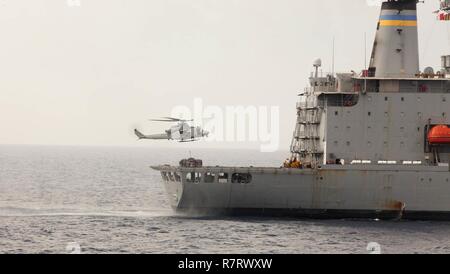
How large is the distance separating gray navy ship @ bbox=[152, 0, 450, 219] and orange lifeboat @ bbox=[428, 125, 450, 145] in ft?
0.15

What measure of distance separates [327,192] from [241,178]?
4022 millimetres

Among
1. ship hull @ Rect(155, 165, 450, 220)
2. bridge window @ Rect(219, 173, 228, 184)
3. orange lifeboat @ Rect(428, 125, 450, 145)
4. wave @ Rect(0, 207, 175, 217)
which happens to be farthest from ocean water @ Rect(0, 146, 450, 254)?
orange lifeboat @ Rect(428, 125, 450, 145)

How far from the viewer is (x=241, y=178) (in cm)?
4300

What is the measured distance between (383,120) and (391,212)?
4.34 meters

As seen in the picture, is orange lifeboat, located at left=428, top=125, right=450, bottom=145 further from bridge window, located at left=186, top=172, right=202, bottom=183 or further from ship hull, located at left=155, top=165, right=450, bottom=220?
bridge window, located at left=186, top=172, right=202, bottom=183

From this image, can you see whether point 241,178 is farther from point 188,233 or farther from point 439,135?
point 439,135

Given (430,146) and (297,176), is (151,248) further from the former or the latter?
(430,146)

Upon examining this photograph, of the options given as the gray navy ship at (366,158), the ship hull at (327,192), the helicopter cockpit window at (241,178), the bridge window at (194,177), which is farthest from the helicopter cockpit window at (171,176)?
the helicopter cockpit window at (241,178)

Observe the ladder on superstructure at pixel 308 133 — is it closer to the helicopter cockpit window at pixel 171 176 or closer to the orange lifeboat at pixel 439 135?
the orange lifeboat at pixel 439 135

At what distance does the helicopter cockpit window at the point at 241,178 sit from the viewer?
42906mm

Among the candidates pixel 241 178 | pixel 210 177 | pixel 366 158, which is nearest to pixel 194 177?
pixel 210 177

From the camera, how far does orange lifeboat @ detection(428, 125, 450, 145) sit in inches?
1687
